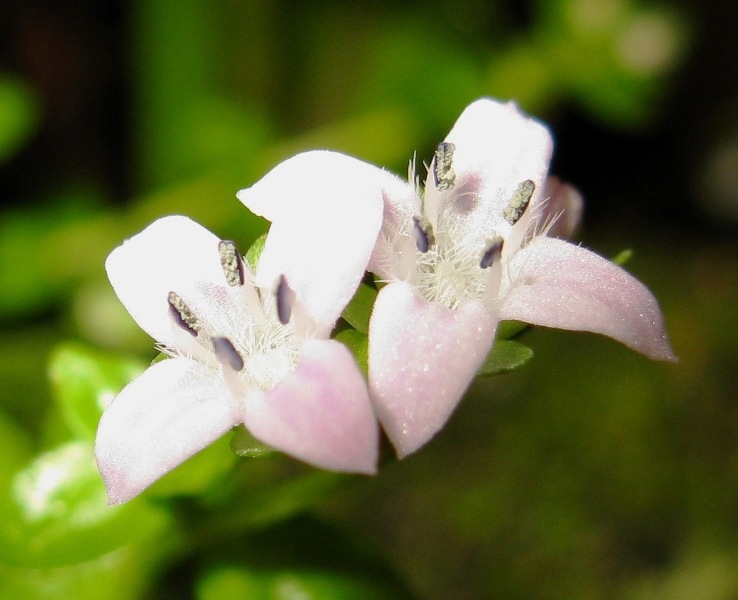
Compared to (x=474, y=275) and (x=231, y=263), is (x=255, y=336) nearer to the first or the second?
(x=231, y=263)

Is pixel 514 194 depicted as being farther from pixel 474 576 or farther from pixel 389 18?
pixel 389 18

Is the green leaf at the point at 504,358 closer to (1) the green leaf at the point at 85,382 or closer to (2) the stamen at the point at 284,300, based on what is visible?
(2) the stamen at the point at 284,300

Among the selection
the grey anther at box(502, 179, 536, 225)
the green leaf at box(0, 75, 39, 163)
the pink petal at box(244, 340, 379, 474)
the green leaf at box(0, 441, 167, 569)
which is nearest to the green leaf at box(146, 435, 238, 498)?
the green leaf at box(0, 441, 167, 569)

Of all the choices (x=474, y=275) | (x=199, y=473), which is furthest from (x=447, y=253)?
(x=199, y=473)

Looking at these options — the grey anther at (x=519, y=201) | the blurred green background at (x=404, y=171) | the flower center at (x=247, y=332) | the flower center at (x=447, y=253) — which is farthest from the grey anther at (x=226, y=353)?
the blurred green background at (x=404, y=171)

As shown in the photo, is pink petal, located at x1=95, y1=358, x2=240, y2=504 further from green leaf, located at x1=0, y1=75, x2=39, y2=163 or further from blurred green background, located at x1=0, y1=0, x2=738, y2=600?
green leaf, located at x1=0, y1=75, x2=39, y2=163

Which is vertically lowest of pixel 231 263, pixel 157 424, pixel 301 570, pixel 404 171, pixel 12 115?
pixel 301 570
